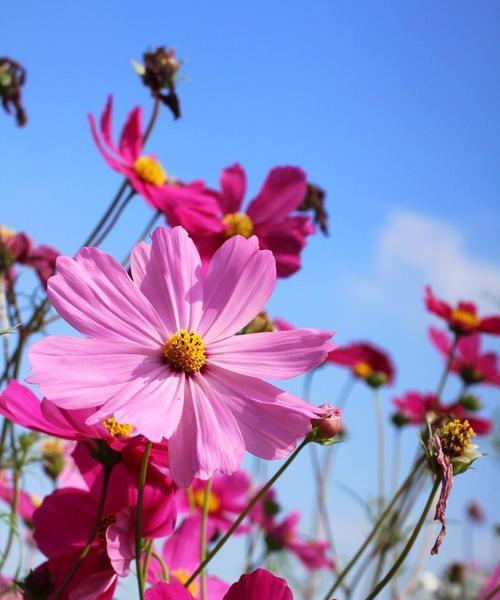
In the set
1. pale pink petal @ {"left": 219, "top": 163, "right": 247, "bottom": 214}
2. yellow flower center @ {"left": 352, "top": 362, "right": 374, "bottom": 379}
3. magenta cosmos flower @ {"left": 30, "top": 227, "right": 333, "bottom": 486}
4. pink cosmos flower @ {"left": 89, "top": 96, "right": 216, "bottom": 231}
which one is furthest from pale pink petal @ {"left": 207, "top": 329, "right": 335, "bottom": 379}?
yellow flower center @ {"left": 352, "top": 362, "right": 374, "bottom": 379}

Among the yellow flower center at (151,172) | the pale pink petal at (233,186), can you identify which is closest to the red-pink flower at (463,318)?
the pale pink petal at (233,186)

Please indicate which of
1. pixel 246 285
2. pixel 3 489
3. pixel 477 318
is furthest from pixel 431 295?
pixel 246 285

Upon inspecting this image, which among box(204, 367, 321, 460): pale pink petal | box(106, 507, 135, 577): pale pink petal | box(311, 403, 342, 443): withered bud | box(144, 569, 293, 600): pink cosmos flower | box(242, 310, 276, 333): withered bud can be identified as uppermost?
box(242, 310, 276, 333): withered bud

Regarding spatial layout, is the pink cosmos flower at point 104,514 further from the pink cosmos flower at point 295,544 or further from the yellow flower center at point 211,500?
the pink cosmos flower at point 295,544

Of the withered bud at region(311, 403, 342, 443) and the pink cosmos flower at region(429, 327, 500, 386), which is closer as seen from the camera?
the withered bud at region(311, 403, 342, 443)

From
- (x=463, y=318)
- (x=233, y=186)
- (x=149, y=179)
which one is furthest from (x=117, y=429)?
(x=463, y=318)

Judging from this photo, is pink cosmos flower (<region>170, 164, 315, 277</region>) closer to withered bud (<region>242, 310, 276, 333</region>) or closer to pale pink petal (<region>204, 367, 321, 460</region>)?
withered bud (<region>242, 310, 276, 333</region>)

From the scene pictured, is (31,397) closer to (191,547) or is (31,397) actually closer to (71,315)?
(71,315)
